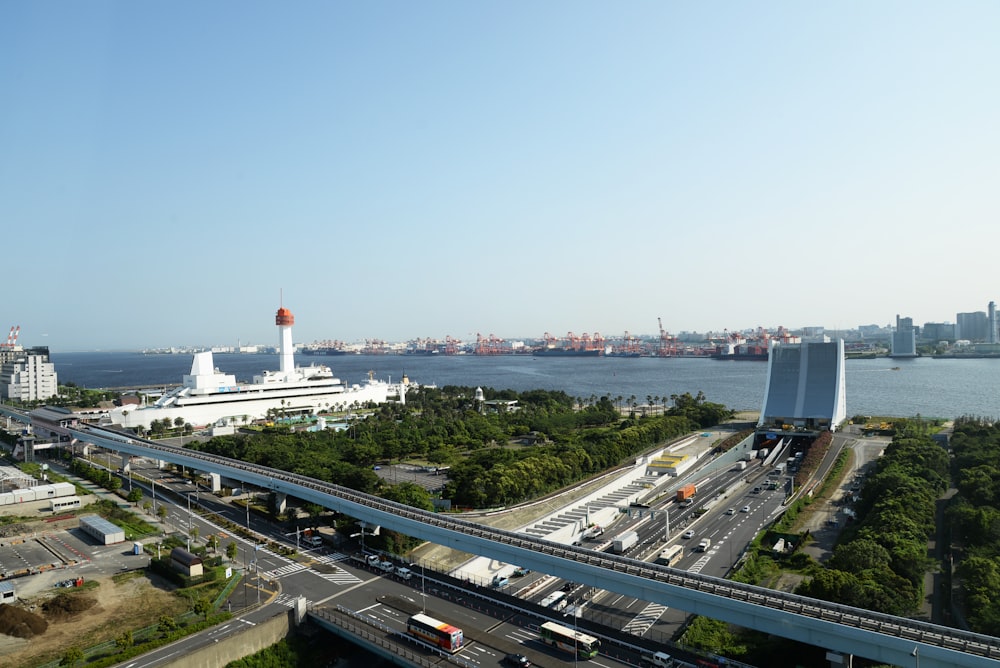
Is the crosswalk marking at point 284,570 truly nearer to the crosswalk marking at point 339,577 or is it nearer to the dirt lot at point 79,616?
the crosswalk marking at point 339,577

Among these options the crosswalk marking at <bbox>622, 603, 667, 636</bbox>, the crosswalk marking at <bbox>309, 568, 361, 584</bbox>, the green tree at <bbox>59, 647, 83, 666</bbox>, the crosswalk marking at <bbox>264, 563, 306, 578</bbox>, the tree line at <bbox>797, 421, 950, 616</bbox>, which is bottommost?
the crosswalk marking at <bbox>622, 603, 667, 636</bbox>

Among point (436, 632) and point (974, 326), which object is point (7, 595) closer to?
point (436, 632)

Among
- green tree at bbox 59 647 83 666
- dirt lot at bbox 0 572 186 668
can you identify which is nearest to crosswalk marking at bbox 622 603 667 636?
dirt lot at bbox 0 572 186 668

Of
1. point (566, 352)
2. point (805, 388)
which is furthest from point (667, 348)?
point (805, 388)

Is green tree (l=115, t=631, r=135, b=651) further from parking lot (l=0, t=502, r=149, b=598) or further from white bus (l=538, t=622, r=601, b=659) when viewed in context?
white bus (l=538, t=622, r=601, b=659)

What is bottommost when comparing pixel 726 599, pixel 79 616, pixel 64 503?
pixel 79 616

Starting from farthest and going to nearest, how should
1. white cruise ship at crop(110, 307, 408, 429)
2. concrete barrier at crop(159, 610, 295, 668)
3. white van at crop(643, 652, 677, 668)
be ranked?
white cruise ship at crop(110, 307, 408, 429)
concrete barrier at crop(159, 610, 295, 668)
white van at crop(643, 652, 677, 668)

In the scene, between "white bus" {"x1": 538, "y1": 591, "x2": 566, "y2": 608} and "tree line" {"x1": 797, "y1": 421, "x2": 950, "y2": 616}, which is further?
"white bus" {"x1": 538, "y1": 591, "x2": 566, "y2": 608}

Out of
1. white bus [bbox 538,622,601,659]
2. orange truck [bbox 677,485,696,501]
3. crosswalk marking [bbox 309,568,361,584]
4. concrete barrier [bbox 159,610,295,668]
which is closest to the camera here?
white bus [bbox 538,622,601,659]
